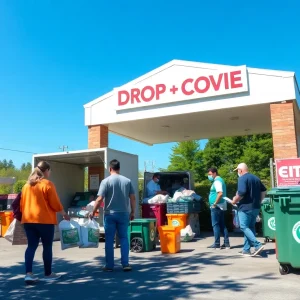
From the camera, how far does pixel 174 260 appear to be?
268 inches

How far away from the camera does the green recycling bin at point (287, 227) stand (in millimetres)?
5086

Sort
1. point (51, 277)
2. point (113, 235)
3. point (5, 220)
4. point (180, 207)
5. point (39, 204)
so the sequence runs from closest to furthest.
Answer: point (39, 204)
point (51, 277)
point (113, 235)
point (180, 207)
point (5, 220)

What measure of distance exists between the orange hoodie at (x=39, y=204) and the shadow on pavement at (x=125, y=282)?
3.17ft

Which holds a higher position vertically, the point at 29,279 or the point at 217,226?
the point at 217,226

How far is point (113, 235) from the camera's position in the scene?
5.86 metres

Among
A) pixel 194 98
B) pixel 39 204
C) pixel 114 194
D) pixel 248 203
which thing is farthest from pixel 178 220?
pixel 39 204

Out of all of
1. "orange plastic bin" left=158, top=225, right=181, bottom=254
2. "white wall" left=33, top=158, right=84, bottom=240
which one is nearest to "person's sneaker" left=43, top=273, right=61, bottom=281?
"orange plastic bin" left=158, top=225, right=181, bottom=254

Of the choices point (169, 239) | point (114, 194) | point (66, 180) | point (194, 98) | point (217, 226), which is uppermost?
point (194, 98)

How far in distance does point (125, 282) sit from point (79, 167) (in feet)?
27.6

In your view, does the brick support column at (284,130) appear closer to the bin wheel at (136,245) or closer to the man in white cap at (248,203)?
the man in white cap at (248,203)

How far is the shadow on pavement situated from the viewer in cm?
447

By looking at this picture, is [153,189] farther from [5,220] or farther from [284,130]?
[5,220]

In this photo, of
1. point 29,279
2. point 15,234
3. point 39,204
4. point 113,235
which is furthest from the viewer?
point 15,234

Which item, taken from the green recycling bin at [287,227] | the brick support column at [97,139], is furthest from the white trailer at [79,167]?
the green recycling bin at [287,227]
